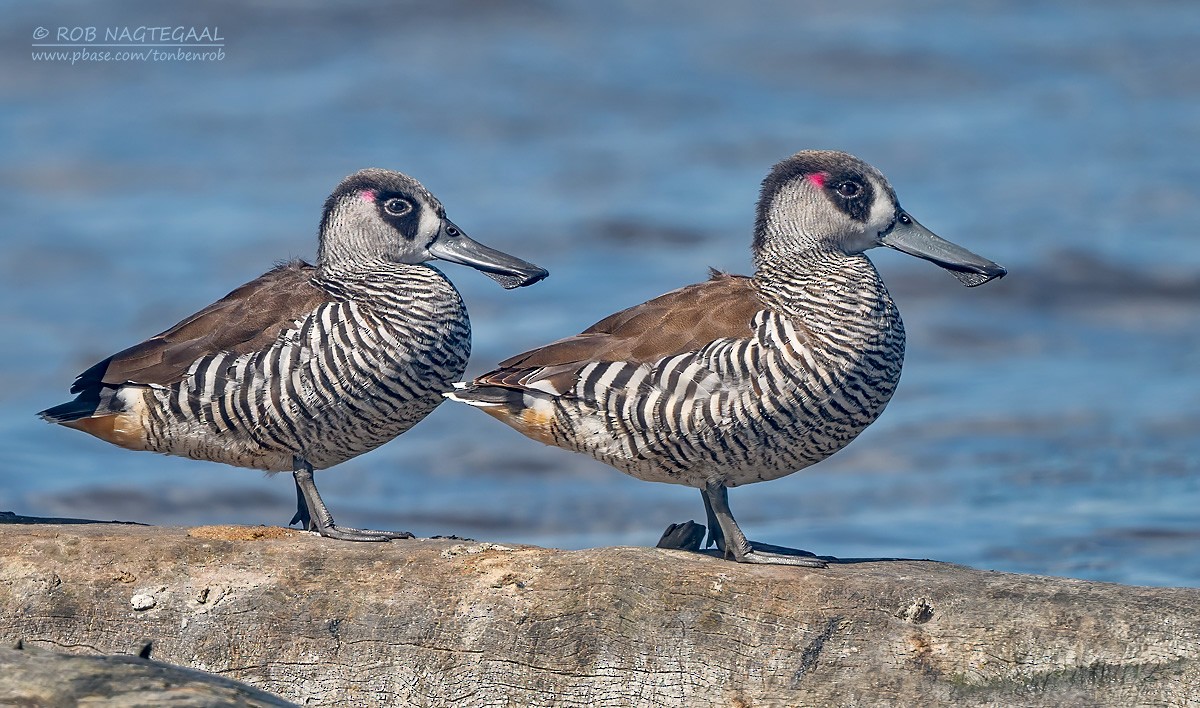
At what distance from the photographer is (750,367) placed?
7414 millimetres

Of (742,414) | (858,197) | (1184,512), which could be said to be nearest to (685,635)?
(742,414)

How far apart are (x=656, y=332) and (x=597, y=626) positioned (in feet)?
5.11

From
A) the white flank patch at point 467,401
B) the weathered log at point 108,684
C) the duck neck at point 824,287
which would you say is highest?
the duck neck at point 824,287

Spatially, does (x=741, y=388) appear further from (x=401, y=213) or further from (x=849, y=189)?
(x=401, y=213)

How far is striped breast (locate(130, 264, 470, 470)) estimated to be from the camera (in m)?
7.73

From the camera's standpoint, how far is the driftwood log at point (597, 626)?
640 cm

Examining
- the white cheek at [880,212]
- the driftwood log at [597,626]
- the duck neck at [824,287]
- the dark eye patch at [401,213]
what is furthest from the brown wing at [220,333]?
the white cheek at [880,212]

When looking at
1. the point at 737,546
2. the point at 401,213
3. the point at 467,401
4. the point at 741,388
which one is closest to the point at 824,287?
the point at 741,388

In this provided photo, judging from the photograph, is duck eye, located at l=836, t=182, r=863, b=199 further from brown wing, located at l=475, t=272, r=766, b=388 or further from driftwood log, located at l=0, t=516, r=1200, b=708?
driftwood log, located at l=0, t=516, r=1200, b=708

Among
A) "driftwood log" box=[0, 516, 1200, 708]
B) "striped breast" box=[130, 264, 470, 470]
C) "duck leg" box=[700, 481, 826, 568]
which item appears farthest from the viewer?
"striped breast" box=[130, 264, 470, 470]

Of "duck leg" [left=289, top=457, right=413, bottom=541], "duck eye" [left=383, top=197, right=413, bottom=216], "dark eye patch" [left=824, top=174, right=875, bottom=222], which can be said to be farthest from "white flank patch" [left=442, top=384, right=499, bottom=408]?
"dark eye patch" [left=824, top=174, right=875, bottom=222]

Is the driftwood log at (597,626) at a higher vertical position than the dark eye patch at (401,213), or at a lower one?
lower

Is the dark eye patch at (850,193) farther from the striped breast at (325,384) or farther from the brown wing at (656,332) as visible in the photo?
the striped breast at (325,384)

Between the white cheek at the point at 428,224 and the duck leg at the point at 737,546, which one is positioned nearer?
the duck leg at the point at 737,546
